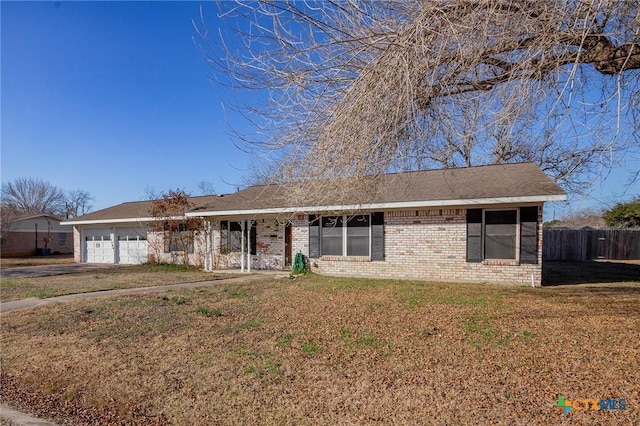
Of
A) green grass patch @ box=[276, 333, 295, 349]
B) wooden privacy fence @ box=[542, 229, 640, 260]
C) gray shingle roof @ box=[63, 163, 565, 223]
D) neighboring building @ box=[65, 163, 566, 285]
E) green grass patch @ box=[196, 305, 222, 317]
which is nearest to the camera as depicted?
green grass patch @ box=[276, 333, 295, 349]

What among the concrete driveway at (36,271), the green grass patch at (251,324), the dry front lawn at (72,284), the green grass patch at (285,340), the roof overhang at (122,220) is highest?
the roof overhang at (122,220)

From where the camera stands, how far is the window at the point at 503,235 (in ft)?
35.0

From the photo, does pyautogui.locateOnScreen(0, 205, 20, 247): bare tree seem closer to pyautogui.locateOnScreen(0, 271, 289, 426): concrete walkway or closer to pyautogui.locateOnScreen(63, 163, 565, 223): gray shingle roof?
pyautogui.locateOnScreen(63, 163, 565, 223): gray shingle roof

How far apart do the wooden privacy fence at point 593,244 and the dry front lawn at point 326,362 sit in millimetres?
15736

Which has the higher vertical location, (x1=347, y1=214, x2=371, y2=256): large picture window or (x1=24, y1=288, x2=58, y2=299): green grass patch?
(x1=347, y1=214, x2=371, y2=256): large picture window

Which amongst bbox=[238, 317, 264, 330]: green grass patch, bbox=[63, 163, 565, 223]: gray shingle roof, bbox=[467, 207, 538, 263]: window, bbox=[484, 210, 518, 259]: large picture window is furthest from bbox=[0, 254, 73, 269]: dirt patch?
bbox=[484, 210, 518, 259]: large picture window

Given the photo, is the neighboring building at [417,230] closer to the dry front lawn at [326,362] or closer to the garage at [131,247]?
the dry front lawn at [326,362]

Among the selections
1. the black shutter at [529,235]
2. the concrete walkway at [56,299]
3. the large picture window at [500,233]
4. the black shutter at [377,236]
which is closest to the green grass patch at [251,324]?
the concrete walkway at [56,299]

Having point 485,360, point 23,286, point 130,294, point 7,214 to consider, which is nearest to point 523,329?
point 485,360

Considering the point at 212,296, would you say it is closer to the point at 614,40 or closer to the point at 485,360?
the point at 485,360

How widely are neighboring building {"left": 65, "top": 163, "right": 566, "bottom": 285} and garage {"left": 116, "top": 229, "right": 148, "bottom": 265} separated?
19.5ft

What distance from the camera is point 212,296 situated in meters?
9.30

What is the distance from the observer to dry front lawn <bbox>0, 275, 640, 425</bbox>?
135 inches

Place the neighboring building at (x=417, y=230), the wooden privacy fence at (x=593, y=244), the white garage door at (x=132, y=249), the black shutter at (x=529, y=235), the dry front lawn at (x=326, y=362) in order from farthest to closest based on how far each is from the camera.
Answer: the wooden privacy fence at (x=593, y=244)
the white garage door at (x=132, y=249)
the neighboring building at (x=417, y=230)
the black shutter at (x=529, y=235)
the dry front lawn at (x=326, y=362)
